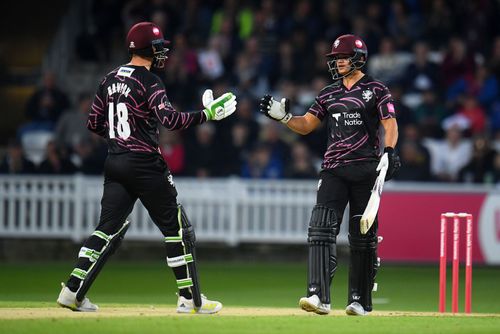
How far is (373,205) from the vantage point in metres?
11.5

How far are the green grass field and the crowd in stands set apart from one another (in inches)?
80.8

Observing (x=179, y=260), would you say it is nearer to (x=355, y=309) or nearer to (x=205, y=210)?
(x=355, y=309)

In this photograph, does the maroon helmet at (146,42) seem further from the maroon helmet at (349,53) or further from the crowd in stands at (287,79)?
the crowd in stands at (287,79)

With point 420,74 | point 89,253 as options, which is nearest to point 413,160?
point 420,74

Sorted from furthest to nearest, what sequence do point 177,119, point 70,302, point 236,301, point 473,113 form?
point 473,113 → point 236,301 → point 70,302 → point 177,119

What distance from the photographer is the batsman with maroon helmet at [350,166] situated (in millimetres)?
11555

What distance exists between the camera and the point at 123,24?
82.2 ft

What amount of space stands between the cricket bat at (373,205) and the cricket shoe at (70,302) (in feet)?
8.12

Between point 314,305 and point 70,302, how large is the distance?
6.87ft

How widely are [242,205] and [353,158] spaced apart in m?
8.80

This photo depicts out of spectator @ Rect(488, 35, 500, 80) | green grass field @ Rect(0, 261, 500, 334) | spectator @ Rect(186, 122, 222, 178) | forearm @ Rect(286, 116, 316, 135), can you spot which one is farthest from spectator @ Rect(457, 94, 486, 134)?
forearm @ Rect(286, 116, 316, 135)

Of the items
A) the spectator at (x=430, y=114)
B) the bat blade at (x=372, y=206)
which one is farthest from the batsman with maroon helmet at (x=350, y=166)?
the spectator at (x=430, y=114)

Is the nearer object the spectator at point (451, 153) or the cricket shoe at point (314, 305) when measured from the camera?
the cricket shoe at point (314, 305)

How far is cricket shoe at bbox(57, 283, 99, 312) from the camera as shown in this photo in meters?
11.4
